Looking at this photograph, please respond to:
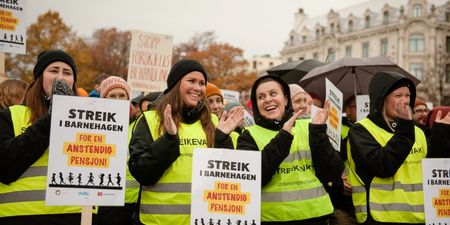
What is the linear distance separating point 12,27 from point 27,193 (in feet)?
11.0

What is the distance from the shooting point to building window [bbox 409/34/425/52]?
5650 cm

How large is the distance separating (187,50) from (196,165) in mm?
53973

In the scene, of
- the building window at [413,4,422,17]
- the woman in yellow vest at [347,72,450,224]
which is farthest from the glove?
the building window at [413,4,422,17]

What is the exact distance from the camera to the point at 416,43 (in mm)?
56688

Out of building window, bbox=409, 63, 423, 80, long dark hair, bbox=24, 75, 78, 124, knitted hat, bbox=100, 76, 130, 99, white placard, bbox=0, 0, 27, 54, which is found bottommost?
long dark hair, bbox=24, 75, 78, 124

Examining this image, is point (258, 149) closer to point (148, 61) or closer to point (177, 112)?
point (177, 112)

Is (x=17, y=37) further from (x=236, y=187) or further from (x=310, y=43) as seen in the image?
(x=310, y=43)

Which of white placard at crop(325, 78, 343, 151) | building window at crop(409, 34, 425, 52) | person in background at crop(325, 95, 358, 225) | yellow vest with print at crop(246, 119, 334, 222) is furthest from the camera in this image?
building window at crop(409, 34, 425, 52)

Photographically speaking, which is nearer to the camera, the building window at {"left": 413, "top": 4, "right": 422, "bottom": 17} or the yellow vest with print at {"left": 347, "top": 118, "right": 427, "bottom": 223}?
the yellow vest with print at {"left": 347, "top": 118, "right": 427, "bottom": 223}

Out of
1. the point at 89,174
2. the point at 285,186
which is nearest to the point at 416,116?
the point at 285,186

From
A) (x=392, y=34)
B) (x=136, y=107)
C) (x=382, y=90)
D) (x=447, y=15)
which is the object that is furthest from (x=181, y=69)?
(x=447, y=15)

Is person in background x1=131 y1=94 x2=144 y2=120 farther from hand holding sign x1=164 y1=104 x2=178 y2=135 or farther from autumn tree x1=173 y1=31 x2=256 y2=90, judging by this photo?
autumn tree x1=173 y1=31 x2=256 y2=90

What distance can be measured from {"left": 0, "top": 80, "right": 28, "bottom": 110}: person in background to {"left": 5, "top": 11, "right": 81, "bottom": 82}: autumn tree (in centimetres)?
2695

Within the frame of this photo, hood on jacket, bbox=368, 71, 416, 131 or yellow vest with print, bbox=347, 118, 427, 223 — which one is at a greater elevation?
hood on jacket, bbox=368, 71, 416, 131
